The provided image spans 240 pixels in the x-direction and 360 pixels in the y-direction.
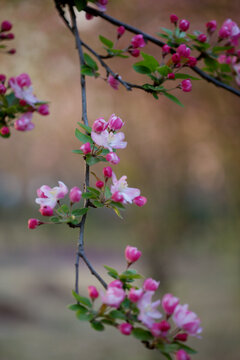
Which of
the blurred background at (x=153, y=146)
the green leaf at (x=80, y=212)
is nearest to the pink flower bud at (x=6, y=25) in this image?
the green leaf at (x=80, y=212)

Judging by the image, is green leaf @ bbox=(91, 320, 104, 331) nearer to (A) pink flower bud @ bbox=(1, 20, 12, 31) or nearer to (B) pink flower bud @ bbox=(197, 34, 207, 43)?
(B) pink flower bud @ bbox=(197, 34, 207, 43)

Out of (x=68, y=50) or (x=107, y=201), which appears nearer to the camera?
(x=107, y=201)

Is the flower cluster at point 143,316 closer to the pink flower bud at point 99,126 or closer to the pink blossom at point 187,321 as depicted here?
the pink blossom at point 187,321

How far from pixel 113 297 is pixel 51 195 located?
0.77 feet

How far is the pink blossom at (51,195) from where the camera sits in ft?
2.33

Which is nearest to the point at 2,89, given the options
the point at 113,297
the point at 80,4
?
the point at 80,4

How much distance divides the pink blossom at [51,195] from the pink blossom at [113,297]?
8.1 inches

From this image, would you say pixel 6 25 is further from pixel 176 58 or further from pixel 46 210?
pixel 46 210

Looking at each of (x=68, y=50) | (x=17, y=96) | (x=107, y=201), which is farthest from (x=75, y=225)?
(x=68, y=50)

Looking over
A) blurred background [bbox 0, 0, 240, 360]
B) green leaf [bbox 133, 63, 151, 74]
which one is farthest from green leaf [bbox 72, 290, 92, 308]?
blurred background [bbox 0, 0, 240, 360]

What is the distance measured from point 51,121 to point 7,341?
2.61 meters

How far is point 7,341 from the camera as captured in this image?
4848mm

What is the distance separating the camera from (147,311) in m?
0.58

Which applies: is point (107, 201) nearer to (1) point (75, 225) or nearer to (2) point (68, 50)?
(1) point (75, 225)
